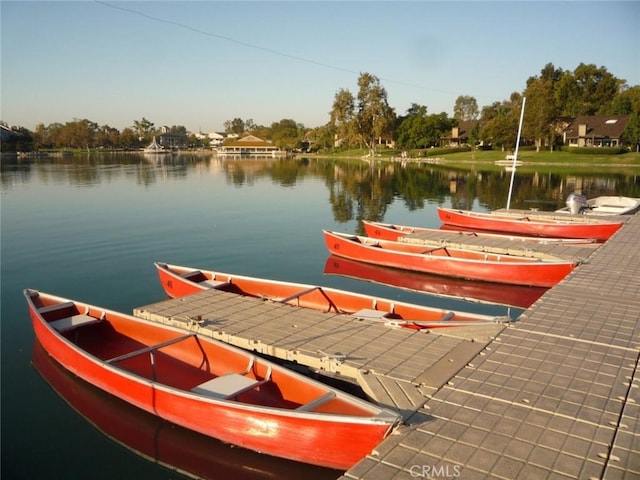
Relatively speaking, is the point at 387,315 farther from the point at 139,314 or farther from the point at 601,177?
the point at 601,177

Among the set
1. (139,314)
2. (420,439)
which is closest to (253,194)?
(139,314)

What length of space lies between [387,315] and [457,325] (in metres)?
1.75

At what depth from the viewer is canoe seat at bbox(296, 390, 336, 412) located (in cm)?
645

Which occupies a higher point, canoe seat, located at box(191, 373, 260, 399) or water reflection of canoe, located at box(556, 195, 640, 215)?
water reflection of canoe, located at box(556, 195, 640, 215)

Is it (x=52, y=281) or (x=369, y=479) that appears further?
(x=52, y=281)

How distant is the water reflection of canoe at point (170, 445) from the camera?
273 inches

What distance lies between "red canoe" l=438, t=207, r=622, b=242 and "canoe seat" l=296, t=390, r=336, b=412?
19.1 metres

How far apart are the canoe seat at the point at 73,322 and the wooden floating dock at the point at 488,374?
3.27 ft

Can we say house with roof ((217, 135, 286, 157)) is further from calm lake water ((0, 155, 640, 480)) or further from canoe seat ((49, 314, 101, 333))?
canoe seat ((49, 314, 101, 333))

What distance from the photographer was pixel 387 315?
10.6m

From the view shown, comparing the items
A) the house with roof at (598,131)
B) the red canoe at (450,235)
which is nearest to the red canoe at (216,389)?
the red canoe at (450,235)

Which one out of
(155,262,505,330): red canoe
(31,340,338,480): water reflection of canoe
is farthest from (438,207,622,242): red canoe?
(31,340,338,480): water reflection of canoe

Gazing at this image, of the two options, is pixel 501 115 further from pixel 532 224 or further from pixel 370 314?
pixel 370 314

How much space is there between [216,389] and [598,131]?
88.7 metres
